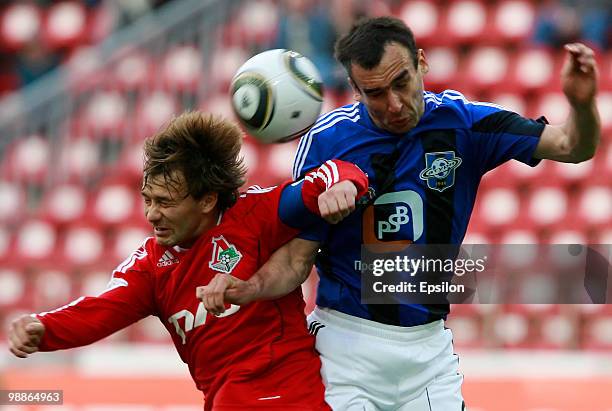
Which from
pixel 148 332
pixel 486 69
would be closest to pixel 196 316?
pixel 148 332

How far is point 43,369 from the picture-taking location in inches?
291

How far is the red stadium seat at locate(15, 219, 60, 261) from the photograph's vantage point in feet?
31.7

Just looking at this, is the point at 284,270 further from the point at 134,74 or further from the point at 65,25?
Result: the point at 65,25

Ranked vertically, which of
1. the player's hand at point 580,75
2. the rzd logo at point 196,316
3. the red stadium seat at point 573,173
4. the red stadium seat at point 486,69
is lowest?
the rzd logo at point 196,316

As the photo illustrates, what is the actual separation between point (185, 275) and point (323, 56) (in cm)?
585

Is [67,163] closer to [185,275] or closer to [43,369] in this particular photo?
[43,369]

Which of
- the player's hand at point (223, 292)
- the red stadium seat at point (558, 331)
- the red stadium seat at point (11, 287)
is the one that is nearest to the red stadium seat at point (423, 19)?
the red stadium seat at point (558, 331)

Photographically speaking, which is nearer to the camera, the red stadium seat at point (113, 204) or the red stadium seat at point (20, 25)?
the red stadium seat at point (113, 204)

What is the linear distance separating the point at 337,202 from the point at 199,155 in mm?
648

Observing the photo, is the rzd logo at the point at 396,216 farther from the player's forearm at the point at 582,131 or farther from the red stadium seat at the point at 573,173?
the red stadium seat at the point at 573,173

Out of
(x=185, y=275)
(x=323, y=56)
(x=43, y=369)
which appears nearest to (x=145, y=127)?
(x=323, y=56)

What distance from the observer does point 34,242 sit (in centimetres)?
969

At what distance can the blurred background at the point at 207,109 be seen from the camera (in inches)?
363

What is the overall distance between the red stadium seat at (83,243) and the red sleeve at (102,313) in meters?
5.88
